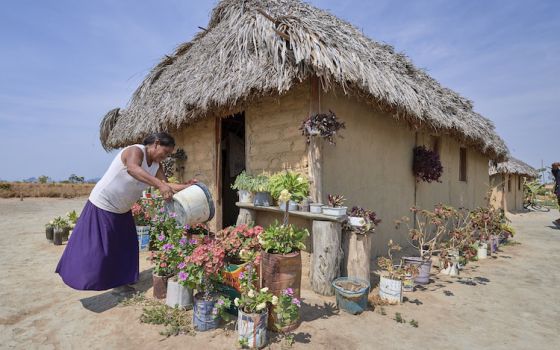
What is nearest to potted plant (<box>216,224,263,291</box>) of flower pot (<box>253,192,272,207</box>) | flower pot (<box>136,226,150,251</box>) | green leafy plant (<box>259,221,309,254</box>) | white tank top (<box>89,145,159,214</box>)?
green leafy plant (<box>259,221,309,254</box>)

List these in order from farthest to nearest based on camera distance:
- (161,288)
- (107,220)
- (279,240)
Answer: (161,288), (107,220), (279,240)

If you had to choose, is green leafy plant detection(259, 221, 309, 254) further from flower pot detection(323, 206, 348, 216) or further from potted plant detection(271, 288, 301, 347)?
flower pot detection(323, 206, 348, 216)

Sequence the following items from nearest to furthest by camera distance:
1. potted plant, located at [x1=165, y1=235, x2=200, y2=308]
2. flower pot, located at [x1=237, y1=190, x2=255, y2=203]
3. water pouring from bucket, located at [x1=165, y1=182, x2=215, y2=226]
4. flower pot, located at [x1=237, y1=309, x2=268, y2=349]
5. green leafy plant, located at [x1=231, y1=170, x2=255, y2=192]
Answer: flower pot, located at [x1=237, y1=309, x2=268, y2=349], water pouring from bucket, located at [x1=165, y1=182, x2=215, y2=226], potted plant, located at [x1=165, y1=235, x2=200, y2=308], green leafy plant, located at [x1=231, y1=170, x2=255, y2=192], flower pot, located at [x1=237, y1=190, x2=255, y2=203]

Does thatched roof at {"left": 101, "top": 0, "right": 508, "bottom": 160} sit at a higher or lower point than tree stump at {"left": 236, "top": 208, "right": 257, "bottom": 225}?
higher

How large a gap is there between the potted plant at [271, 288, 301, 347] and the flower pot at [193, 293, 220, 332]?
1.54ft

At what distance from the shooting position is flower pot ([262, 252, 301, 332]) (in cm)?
236

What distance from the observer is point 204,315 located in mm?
2361

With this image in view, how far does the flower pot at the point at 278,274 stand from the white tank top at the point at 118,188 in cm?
135

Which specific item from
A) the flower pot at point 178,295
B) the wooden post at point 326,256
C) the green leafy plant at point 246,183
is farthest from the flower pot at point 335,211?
the flower pot at point 178,295

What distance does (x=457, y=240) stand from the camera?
455cm

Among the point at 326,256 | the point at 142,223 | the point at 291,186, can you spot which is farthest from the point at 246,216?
the point at 142,223

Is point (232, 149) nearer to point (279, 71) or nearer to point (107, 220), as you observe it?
point (279, 71)

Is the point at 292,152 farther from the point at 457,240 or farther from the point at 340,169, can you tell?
the point at 457,240

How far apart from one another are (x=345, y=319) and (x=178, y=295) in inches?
58.9
